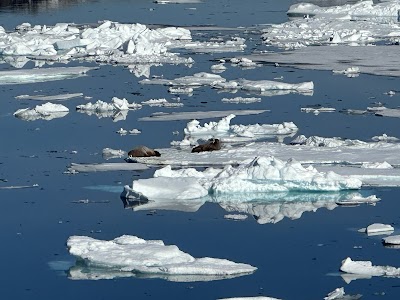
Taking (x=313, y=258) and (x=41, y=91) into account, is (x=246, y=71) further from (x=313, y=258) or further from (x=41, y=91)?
(x=313, y=258)

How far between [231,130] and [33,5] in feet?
63.1

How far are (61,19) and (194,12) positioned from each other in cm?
397

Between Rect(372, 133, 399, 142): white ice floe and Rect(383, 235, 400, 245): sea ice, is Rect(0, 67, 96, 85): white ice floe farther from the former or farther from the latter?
Rect(383, 235, 400, 245): sea ice

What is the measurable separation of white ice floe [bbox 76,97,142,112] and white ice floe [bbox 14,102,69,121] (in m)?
0.27

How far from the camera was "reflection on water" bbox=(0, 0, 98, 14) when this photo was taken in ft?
96.2

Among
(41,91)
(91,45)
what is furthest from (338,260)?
(91,45)

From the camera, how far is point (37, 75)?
56.2 ft

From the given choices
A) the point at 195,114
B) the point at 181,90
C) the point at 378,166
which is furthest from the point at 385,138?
the point at 181,90

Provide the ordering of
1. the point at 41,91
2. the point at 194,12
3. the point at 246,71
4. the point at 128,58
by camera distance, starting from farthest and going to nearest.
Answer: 1. the point at 194,12
2. the point at 128,58
3. the point at 246,71
4. the point at 41,91

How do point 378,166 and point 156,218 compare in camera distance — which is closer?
point 156,218

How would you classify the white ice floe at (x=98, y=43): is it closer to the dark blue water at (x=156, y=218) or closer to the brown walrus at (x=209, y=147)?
the dark blue water at (x=156, y=218)

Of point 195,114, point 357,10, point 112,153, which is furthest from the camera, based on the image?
point 357,10

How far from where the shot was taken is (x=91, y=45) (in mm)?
20484

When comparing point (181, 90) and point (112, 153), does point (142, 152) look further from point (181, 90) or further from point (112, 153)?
point (181, 90)
